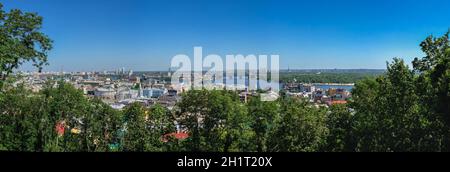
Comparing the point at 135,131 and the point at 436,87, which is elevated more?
the point at 436,87

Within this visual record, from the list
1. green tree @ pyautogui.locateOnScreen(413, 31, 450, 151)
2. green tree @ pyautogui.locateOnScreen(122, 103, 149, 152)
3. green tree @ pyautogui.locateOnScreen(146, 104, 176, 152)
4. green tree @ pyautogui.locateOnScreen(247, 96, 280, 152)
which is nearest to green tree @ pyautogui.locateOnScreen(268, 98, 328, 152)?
green tree @ pyautogui.locateOnScreen(247, 96, 280, 152)

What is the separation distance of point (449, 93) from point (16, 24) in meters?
8.29

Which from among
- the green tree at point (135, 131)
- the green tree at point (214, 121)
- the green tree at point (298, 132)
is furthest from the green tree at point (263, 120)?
the green tree at point (135, 131)

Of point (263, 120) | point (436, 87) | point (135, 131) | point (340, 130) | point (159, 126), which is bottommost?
point (135, 131)

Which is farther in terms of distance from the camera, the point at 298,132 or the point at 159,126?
the point at 159,126

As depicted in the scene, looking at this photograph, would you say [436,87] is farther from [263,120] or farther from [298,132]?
[263,120]

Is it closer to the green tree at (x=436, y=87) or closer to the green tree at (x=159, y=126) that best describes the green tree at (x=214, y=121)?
the green tree at (x=159, y=126)

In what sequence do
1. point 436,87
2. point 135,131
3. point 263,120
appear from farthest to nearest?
point 135,131 < point 263,120 < point 436,87

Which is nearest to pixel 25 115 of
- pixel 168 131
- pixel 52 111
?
pixel 52 111

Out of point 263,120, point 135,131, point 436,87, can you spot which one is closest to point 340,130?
point 263,120

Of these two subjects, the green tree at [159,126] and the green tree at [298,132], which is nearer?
the green tree at [298,132]

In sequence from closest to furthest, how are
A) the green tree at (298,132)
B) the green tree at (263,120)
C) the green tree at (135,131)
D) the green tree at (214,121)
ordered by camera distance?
the green tree at (298,132) < the green tree at (214,121) < the green tree at (263,120) < the green tree at (135,131)

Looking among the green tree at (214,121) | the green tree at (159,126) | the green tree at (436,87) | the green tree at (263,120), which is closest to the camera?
the green tree at (436,87)
